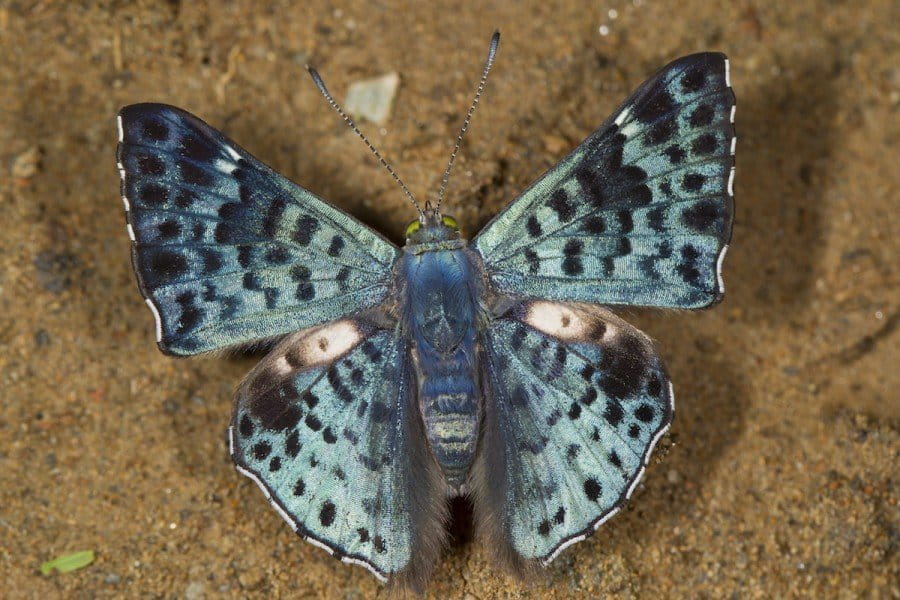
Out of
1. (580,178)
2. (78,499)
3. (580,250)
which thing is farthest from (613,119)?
(78,499)

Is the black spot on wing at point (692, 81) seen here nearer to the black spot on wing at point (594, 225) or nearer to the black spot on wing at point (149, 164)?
the black spot on wing at point (594, 225)

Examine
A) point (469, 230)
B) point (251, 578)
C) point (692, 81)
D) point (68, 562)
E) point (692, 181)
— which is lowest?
point (68, 562)

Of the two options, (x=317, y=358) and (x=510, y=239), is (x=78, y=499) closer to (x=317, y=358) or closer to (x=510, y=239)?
(x=317, y=358)

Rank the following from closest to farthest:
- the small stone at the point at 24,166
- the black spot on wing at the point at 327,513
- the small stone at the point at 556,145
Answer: the black spot on wing at the point at 327,513, the small stone at the point at 24,166, the small stone at the point at 556,145

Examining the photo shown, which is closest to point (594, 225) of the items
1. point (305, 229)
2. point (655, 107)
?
point (655, 107)

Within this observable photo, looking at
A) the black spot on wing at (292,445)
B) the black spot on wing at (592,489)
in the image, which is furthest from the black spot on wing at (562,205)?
the black spot on wing at (292,445)

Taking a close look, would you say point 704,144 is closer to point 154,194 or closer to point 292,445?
point 292,445

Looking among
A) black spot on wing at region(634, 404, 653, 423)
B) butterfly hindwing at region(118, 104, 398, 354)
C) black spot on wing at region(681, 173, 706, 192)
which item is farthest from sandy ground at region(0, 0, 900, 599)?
black spot on wing at region(681, 173, 706, 192)
